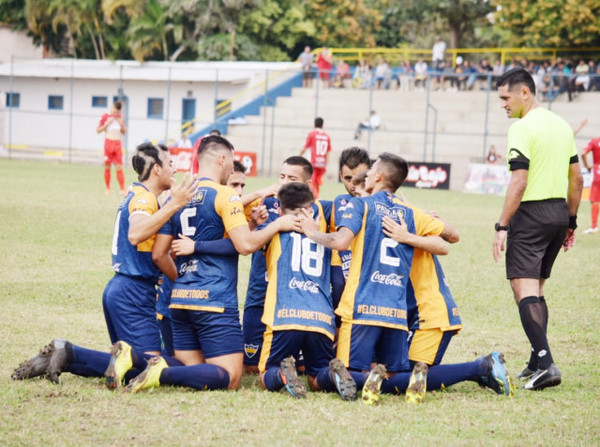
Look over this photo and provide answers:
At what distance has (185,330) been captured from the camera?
242 inches

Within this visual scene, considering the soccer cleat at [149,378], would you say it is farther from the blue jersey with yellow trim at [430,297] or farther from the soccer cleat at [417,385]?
the blue jersey with yellow trim at [430,297]

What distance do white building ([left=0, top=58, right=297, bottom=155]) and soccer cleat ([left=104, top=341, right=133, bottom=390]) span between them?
3595 cm

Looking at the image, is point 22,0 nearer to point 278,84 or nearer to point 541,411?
point 278,84

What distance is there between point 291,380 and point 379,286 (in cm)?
89

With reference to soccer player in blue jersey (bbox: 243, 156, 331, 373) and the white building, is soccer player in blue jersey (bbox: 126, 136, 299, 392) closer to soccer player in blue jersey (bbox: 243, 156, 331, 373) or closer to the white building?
soccer player in blue jersey (bbox: 243, 156, 331, 373)

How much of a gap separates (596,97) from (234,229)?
32.0 m

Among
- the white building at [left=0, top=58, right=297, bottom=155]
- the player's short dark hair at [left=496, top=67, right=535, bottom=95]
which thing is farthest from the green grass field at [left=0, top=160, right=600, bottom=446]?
the white building at [left=0, top=58, right=297, bottom=155]

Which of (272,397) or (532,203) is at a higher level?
(532,203)

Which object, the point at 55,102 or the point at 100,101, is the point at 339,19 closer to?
the point at 100,101

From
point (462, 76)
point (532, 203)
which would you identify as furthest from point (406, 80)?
point (532, 203)

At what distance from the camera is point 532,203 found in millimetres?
6562

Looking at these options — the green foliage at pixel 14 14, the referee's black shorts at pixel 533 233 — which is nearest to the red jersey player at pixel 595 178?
the referee's black shorts at pixel 533 233

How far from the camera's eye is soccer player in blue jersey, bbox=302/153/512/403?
598 cm

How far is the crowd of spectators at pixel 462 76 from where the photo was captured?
115 ft
